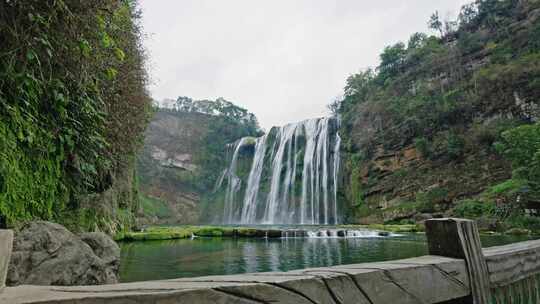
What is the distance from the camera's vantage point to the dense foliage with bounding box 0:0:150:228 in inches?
110

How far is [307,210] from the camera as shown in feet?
95.2

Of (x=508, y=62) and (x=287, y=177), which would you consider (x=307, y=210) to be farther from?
(x=508, y=62)

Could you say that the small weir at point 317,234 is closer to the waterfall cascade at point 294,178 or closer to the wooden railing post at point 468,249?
the wooden railing post at point 468,249

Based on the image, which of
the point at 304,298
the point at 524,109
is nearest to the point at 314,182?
the point at 524,109

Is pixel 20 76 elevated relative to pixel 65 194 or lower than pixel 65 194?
elevated

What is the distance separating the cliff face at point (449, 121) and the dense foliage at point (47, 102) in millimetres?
16379

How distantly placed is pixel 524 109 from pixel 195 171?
40.9m

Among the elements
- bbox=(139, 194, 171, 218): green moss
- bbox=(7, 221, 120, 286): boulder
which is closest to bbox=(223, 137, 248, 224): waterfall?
bbox=(139, 194, 171, 218): green moss

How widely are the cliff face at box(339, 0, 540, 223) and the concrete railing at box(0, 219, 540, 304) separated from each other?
15.6 meters

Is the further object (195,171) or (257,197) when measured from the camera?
(195,171)

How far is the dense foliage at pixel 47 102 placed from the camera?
2801 mm

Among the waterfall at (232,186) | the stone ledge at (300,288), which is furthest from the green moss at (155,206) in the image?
the stone ledge at (300,288)

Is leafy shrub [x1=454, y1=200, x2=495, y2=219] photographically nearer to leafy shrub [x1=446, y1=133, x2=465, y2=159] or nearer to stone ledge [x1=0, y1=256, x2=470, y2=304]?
leafy shrub [x1=446, y1=133, x2=465, y2=159]

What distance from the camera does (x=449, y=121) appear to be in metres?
24.2
